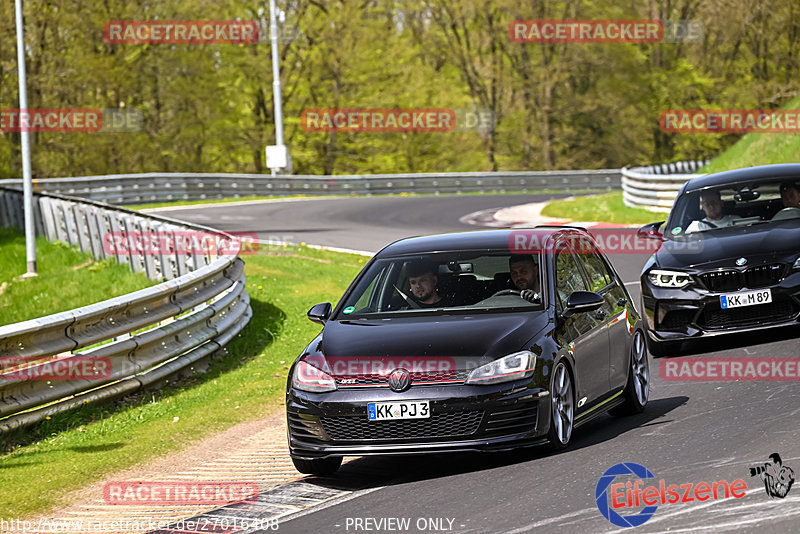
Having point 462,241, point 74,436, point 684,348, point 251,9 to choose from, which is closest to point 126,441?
point 74,436

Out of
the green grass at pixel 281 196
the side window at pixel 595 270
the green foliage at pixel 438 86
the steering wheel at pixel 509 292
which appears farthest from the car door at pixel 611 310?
the green foliage at pixel 438 86

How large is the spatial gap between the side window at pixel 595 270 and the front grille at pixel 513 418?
1.89 m

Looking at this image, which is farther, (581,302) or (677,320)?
(677,320)

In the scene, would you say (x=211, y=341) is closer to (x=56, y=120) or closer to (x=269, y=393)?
(x=269, y=393)

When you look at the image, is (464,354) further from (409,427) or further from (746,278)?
(746,278)

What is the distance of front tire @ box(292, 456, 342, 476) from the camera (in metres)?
7.75

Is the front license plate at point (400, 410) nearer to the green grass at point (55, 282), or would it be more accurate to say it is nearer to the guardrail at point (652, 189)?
the green grass at point (55, 282)

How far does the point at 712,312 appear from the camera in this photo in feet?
36.6

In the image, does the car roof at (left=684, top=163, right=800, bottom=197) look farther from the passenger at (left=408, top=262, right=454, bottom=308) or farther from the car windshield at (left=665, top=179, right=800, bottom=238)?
the passenger at (left=408, top=262, right=454, bottom=308)

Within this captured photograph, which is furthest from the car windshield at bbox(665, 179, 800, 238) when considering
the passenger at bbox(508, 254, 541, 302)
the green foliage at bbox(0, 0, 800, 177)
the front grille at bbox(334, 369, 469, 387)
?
the green foliage at bbox(0, 0, 800, 177)

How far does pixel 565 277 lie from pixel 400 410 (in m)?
1.95

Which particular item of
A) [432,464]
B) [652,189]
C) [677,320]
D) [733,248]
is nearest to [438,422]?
[432,464]

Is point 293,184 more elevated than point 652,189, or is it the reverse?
point 652,189

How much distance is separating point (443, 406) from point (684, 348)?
17.5 ft
